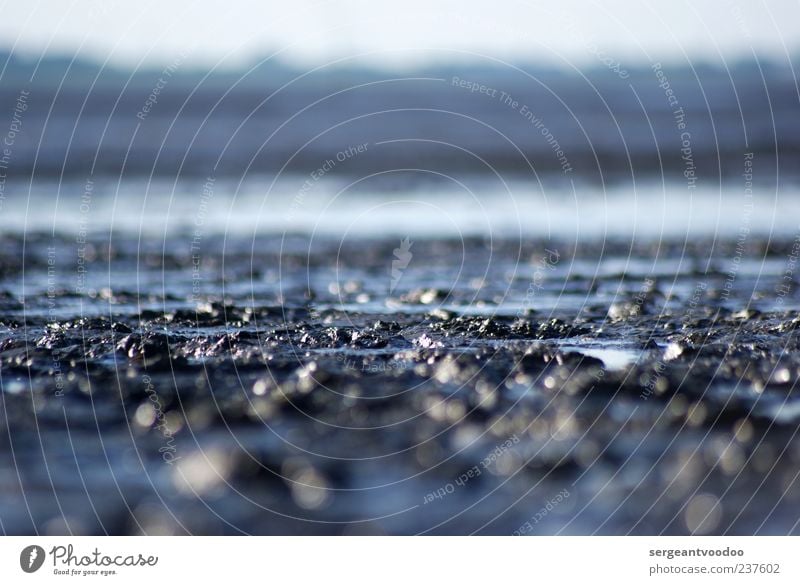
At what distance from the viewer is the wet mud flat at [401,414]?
4.68 meters

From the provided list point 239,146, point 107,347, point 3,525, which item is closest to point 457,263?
point 107,347

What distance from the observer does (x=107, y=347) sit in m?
6.51

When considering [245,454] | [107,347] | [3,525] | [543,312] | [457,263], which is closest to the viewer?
[3,525]
